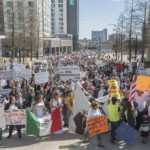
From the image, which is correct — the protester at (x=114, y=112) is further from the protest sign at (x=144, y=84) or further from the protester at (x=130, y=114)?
the protest sign at (x=144, y=84)

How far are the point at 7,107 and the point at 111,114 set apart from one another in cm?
331

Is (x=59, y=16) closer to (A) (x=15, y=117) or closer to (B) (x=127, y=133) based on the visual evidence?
(A) (x=15, y=117)

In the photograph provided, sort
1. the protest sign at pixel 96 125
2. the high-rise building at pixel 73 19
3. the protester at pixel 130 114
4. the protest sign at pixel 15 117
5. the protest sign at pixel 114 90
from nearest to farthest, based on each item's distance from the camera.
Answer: the protest sign at pixel 96 125, the protester at pixel 130 114, the protest sign at pixel 15 117, the protest sign at pixel 114 90, the high-rise building at pixel 73 19

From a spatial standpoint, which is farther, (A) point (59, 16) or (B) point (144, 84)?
(A) point (59, 16)

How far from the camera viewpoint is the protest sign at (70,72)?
10524mm

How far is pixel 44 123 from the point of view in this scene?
22.4 ft

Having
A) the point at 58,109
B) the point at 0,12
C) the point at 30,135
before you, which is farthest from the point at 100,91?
the point at 0,12

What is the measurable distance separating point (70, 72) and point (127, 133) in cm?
493

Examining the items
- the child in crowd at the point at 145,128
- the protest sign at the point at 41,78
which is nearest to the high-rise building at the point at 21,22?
the protest sign at the point at 41,78

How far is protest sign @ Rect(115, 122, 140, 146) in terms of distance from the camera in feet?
21.0

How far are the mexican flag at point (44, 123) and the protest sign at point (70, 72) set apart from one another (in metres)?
3.67

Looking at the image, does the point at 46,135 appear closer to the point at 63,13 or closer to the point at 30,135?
the point at 30,135

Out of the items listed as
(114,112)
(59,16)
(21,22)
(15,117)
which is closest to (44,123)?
(15,117)

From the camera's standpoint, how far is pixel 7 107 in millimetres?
6797
